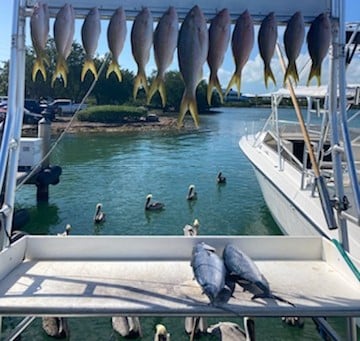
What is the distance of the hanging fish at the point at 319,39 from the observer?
2.43 m

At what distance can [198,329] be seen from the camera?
4.13 m

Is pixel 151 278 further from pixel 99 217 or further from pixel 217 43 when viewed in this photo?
pixel 99 217

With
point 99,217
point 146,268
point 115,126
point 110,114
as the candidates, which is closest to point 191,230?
point 99,217

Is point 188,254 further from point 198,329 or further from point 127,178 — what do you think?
point 127,178

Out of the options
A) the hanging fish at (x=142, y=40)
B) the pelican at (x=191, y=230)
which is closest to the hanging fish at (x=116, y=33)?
the hanging fish at (x=142, y=40)

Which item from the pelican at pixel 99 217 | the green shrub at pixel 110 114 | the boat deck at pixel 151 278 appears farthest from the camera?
the green shrub at pixel 110 114

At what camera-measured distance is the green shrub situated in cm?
3700

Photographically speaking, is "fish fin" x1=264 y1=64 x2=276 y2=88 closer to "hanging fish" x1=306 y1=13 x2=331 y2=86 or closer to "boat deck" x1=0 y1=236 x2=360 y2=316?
Result: "hanging fish" x1=306 y1=13 x2=331 y2=86

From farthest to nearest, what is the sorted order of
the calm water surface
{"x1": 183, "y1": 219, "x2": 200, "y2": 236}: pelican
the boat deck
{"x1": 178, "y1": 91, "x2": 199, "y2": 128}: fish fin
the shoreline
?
the shoreline
{"x1": 183, "y1": 219, "x2": 200, "y2": 236}: pelican
the calm water surface
{"x1": 178, "y1": 91, "x2": 199, "y2": 128}: fish fin
the boat deck

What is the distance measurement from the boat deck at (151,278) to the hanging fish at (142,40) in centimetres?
99

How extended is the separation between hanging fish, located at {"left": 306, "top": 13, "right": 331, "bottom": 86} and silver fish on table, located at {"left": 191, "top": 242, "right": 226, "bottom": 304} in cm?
118

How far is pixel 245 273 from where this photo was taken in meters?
2.21

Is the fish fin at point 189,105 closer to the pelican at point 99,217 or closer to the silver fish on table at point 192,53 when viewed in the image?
the silver fish on table at point 192,53

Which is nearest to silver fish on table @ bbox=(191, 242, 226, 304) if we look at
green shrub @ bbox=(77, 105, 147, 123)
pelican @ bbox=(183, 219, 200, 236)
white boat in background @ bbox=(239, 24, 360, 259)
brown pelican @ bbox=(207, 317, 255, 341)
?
white boat in background @ bbox=(239, 24, 360, 259)
